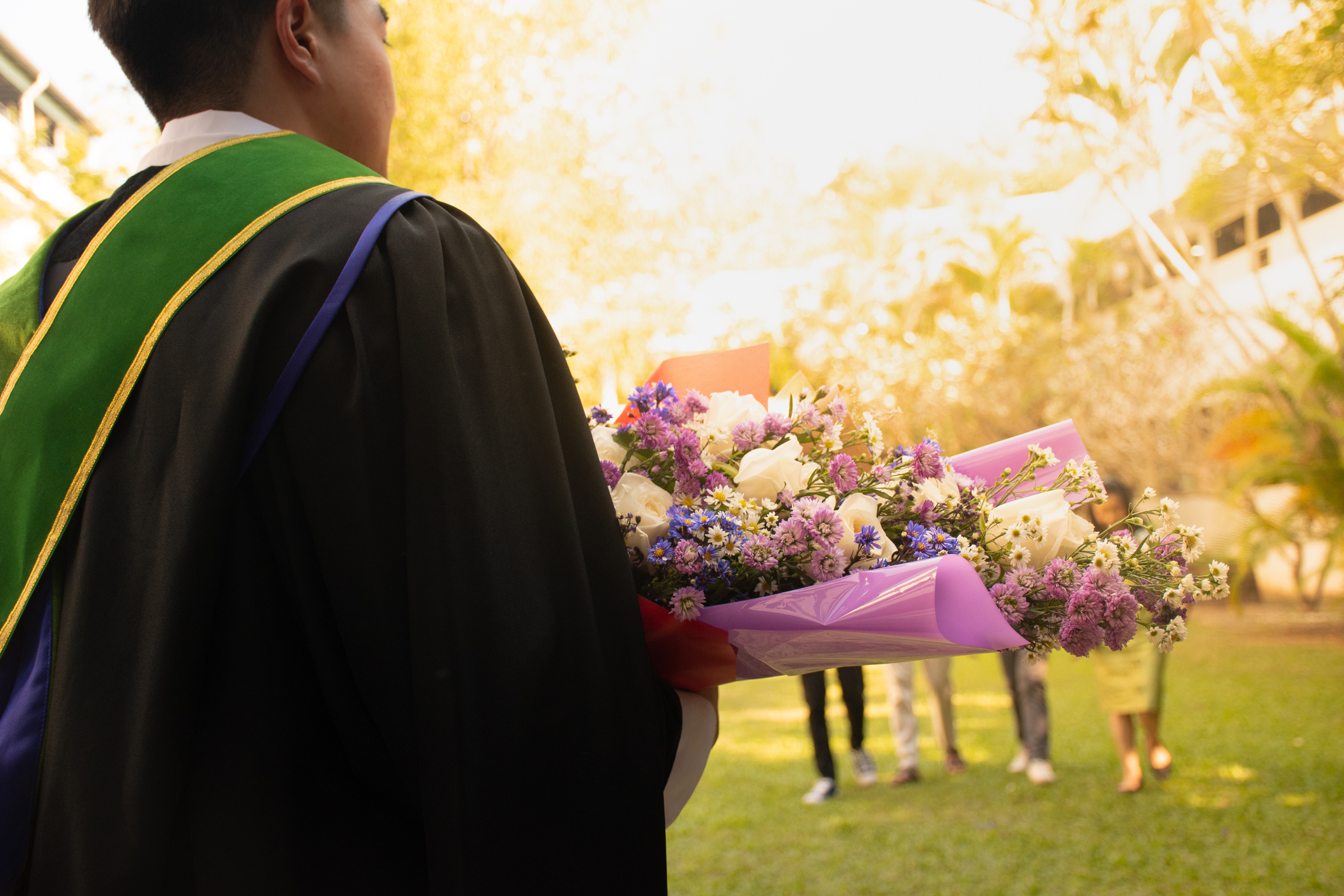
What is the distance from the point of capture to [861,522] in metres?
1.46

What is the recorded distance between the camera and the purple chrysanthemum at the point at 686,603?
1.29 meters

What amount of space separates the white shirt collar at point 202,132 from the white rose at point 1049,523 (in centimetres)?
123

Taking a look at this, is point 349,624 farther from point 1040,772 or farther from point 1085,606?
point 1040,772

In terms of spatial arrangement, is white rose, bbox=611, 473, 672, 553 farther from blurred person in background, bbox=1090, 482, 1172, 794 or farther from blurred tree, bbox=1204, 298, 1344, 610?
blurred tree, bbox=1204, 298, 1344, 610

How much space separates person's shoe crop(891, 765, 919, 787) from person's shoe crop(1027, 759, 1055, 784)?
77 cm

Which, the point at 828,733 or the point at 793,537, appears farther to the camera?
the point at 828,733

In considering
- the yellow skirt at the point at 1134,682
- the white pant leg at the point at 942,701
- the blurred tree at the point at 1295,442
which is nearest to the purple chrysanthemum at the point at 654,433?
the yellow skirt at the point at 1134,682

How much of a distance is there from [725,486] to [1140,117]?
9.39 meters

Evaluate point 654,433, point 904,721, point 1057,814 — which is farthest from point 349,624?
point 904,721

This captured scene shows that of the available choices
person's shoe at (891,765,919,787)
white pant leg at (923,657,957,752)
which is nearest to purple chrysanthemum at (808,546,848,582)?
white pant leg at (923,657,957,752)

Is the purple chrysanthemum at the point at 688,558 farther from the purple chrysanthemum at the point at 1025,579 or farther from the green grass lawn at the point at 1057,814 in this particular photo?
the green grass lawn at the point at 1057,814

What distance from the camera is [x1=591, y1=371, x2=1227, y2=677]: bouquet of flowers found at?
1.35 meters

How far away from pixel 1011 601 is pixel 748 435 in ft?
1.54

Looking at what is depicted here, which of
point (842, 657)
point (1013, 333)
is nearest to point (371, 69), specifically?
point (842, 657)
